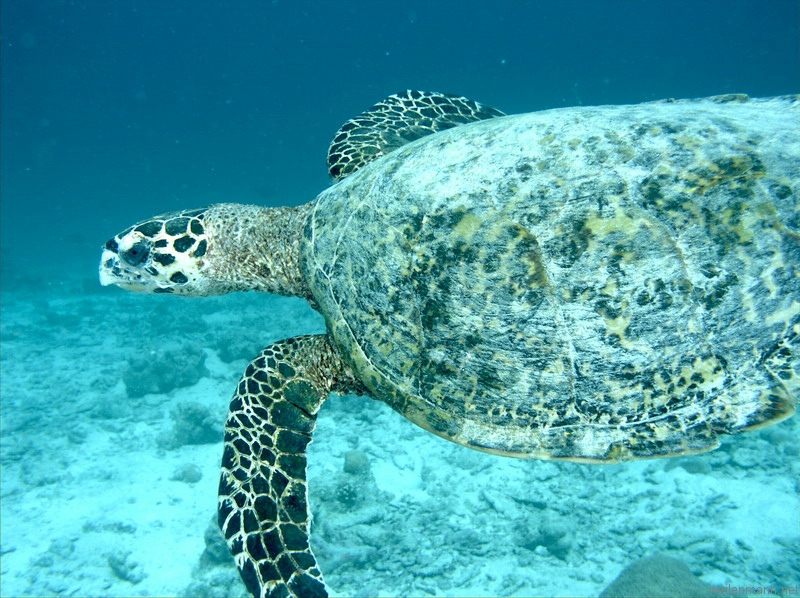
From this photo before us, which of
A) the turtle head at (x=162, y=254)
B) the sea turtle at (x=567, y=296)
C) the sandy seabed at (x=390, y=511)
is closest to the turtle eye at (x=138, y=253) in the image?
the turtle head at (x=162, y=254)

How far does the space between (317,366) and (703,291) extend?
2.61 metres

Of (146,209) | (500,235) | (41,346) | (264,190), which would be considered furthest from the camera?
(146,209)

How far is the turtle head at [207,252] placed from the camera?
4156 mm

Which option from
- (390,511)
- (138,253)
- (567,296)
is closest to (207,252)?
(138,253)

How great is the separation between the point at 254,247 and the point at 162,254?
0.85 metres

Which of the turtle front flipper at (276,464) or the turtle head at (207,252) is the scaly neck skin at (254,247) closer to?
the turtle head at (207,252)

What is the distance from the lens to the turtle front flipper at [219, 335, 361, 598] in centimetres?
264

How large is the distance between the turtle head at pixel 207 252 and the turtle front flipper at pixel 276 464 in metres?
0.87

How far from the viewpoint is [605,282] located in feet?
7.98

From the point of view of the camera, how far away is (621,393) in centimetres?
250

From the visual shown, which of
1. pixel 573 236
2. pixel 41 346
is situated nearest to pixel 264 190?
pixel 41 346

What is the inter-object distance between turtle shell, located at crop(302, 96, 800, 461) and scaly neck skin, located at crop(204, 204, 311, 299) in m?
1.50

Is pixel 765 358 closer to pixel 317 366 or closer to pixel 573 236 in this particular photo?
pixel 573 236

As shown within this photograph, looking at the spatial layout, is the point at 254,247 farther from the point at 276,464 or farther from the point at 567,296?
the point at 567,296
